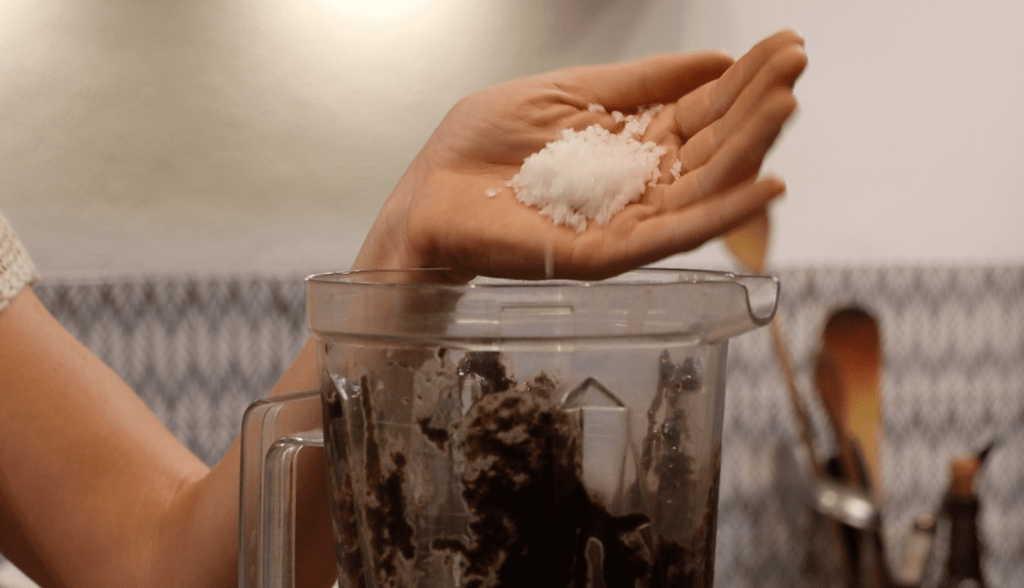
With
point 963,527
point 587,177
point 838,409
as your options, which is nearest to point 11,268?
point 587,177

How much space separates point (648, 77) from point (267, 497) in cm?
25

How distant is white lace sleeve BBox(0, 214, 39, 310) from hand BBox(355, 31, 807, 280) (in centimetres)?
33

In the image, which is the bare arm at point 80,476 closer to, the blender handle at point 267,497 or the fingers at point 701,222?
the blender handle at point 267,497

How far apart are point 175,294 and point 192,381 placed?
0.10 metres

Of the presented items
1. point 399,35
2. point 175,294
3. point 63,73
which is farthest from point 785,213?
point 63,73

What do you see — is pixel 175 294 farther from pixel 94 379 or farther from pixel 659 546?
pixel 659 546

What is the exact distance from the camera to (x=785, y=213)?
0.88 metres

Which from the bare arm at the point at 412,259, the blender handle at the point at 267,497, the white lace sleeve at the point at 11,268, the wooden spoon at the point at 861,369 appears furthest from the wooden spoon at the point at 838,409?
the white lace sleeve at the point at 11,268

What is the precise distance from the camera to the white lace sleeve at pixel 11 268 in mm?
522

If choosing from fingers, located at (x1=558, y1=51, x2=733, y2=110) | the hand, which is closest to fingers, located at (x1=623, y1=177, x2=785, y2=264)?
the hand

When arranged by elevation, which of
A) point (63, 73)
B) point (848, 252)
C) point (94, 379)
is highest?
point (63, 73)

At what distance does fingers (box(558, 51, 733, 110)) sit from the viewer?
1.06 feet

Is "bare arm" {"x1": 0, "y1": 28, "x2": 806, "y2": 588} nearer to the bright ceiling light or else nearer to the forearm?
the forearm

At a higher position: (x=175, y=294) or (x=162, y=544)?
(x=175, y=294)
